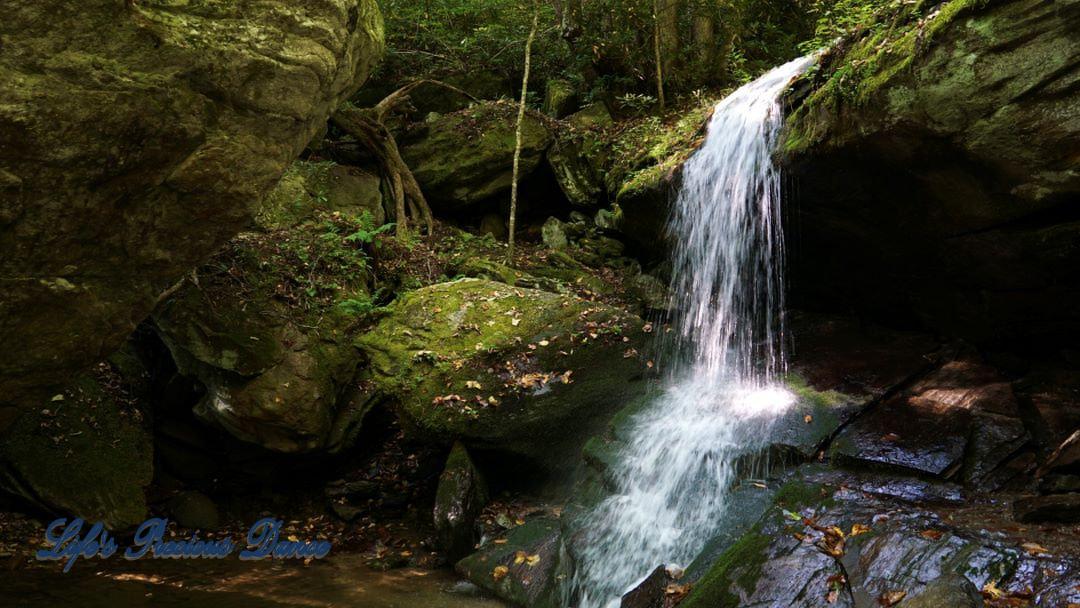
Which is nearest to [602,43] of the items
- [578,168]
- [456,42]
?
[456,42]

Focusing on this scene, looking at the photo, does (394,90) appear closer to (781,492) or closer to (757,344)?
(757,344)

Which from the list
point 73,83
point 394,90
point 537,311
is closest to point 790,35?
point 394,90

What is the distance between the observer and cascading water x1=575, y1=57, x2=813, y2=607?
5.62 meters

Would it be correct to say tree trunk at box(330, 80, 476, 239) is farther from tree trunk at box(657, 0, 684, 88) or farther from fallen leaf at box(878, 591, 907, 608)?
fallen leaf at box(878, 591, 907, 608)

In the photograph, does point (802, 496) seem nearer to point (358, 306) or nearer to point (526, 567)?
point (526, 567)

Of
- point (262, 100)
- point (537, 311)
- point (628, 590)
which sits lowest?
point (628, 590)

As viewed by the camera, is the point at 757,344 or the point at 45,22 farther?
the point at 757,344

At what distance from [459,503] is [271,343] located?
3.03 meters

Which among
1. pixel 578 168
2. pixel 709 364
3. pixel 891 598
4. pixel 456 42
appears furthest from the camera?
pixel 456 42

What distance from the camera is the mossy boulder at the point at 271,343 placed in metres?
7.10

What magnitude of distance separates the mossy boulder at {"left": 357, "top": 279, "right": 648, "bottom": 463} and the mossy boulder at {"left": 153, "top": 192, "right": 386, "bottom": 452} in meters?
0.52

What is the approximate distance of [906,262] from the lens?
7121mm

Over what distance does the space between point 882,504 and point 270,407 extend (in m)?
6.27

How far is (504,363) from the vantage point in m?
7.67
